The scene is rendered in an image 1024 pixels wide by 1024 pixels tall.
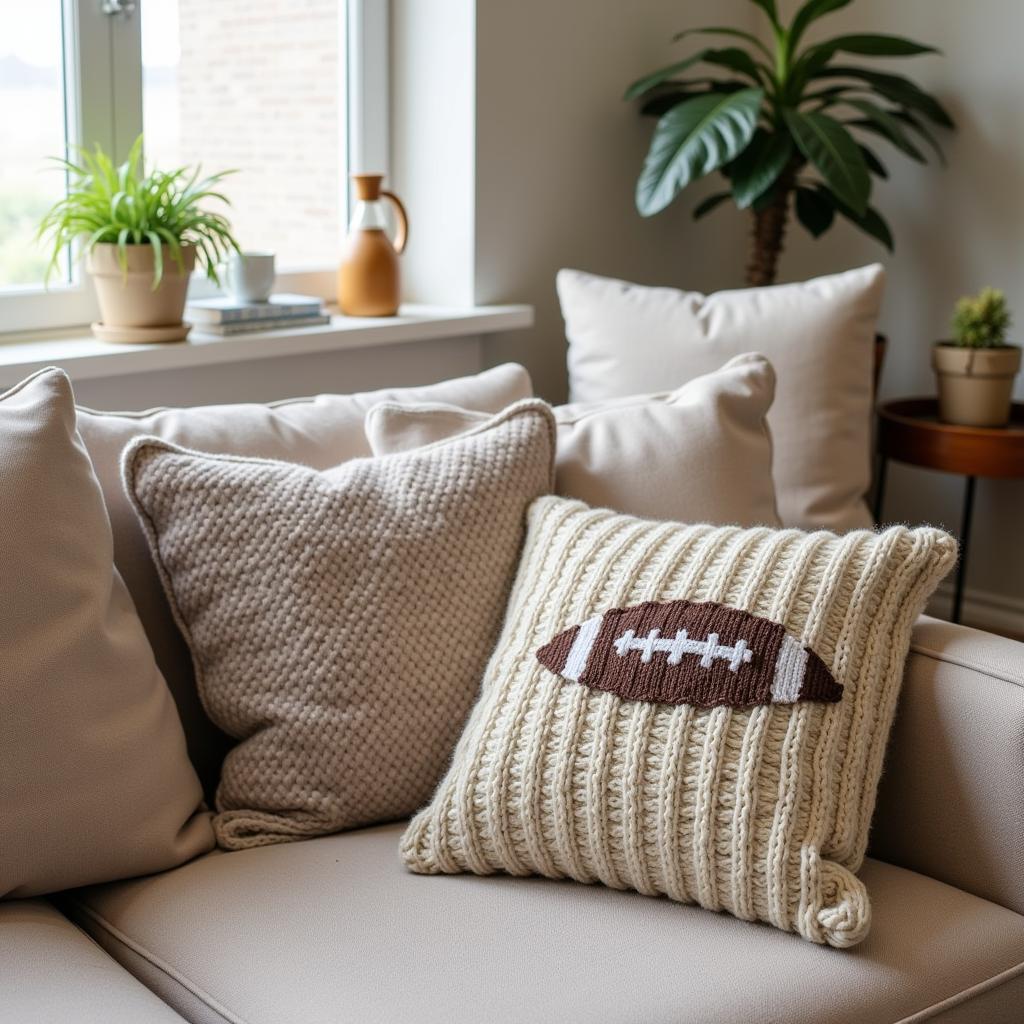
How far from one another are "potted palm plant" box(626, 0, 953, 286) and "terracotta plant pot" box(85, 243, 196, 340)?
882 mm

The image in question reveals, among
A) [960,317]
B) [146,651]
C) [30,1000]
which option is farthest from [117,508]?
[960,317]

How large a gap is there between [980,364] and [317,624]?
1656 mm

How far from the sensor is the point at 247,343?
2.06 metres

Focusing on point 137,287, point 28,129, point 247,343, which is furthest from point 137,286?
point 28,129

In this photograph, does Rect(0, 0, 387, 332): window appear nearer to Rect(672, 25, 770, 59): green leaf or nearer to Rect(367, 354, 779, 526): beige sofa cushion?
Rect(672, 25, 770, 59): green leaf

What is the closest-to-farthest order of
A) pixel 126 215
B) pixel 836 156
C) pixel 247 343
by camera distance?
pixel 126 215, pixel 247 343, pixel 836 156

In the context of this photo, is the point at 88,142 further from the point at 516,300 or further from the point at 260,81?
the point at 516,300

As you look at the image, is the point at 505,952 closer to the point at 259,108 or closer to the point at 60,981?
the point at 60,981

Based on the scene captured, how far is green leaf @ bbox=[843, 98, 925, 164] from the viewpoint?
2.51 meters

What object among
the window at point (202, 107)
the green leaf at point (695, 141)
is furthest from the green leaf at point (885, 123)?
the window at point (202, 107)

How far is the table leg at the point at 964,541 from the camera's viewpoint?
2.67m

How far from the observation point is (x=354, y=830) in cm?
138

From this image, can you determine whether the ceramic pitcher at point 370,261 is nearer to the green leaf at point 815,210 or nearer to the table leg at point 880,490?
the green leaf at point 815,210

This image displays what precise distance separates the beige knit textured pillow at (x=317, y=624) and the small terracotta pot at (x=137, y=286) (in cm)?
65
